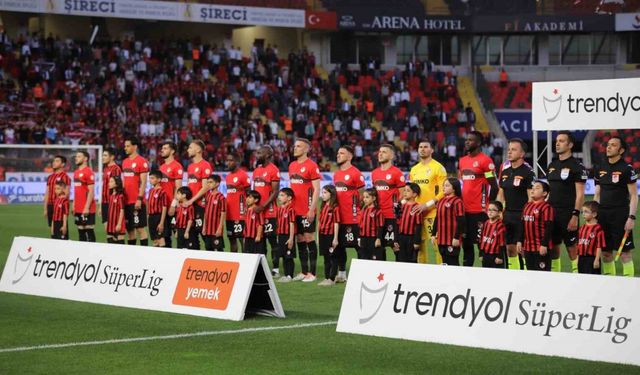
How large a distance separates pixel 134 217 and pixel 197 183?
5.04ft

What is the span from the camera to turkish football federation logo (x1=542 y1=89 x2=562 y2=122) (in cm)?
1553

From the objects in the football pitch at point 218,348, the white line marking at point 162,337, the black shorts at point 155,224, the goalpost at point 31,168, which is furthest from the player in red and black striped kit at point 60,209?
the goalpost at point 31,168

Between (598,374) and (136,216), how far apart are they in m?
11.4

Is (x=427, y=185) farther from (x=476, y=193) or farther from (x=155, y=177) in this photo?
(x=155, y=177)

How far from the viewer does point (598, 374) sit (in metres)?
8.91

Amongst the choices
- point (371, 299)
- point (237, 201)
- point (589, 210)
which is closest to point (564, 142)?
point (589, 210)

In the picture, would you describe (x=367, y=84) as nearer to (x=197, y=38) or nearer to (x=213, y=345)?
(x=197, y=38)

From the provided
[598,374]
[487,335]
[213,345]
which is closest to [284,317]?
[213,345]

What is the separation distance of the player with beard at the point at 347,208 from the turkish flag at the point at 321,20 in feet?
115

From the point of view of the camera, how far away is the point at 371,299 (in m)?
11.1

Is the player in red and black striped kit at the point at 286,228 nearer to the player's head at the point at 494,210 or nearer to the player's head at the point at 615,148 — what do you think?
the player's head at the point at 494,210

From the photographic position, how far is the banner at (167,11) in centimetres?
4328

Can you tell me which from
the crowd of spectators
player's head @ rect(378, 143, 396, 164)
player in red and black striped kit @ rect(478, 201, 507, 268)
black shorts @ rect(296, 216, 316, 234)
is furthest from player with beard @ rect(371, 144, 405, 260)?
the crowd of spectators

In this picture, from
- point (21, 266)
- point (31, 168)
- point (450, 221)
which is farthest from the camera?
point (31, 168)
